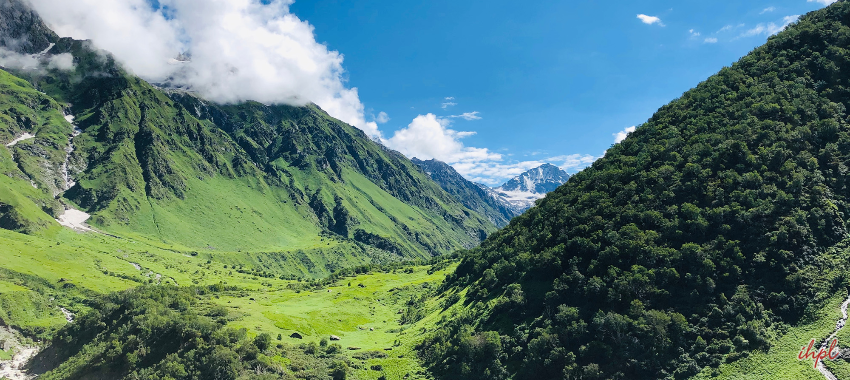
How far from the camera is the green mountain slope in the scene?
282ft

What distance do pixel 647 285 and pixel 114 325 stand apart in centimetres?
14379

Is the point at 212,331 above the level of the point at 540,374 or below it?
above

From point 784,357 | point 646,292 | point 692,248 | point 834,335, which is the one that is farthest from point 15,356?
point 834,335

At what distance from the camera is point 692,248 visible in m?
97.1

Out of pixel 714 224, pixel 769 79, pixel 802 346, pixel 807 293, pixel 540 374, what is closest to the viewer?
pixel 802 346

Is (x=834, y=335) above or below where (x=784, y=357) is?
above

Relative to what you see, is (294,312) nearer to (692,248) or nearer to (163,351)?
(163,351)

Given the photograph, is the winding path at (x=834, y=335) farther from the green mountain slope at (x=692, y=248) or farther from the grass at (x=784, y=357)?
the green mountain slope at (x=692, y=248)

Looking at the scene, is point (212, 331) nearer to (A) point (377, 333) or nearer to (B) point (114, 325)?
(B) point (114, 325)

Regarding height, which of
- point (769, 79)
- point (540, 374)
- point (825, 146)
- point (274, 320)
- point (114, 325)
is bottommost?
point (540, 374)

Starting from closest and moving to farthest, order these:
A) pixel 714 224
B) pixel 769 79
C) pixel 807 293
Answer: pixel 807 293, pixel 714 224, pixel 769 79

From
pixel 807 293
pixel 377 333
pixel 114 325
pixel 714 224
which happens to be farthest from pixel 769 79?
pixel 114 325

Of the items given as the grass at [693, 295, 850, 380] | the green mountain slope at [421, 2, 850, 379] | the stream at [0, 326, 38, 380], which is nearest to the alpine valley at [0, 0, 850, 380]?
the grass at [693, 295, 850, 380]

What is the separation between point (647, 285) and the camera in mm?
95875
